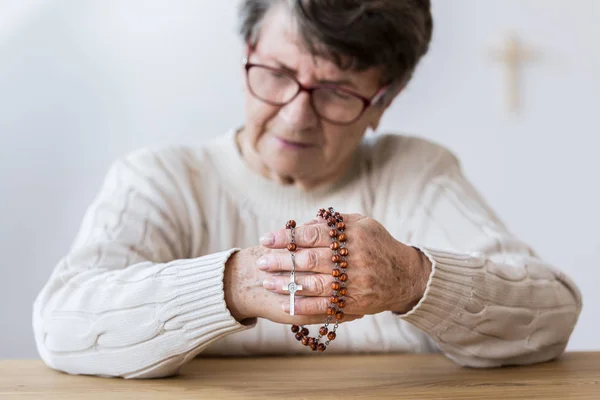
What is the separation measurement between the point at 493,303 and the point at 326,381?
337mm

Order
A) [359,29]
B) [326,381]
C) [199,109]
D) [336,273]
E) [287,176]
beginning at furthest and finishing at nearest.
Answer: [199,109] < [287,176] < [359,29] < [326,381] < [336,273]

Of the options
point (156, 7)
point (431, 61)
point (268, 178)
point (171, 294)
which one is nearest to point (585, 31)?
point (431, 61)

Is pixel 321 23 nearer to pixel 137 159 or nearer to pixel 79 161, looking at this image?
pixel 137 159

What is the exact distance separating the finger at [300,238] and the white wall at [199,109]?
1.46m

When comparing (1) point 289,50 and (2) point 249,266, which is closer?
(2) point 249,266

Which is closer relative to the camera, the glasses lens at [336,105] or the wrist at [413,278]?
the wrist at [413,278]

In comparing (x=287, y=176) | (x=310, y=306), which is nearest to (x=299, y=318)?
(x=310, y=306)

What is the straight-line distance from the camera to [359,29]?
5.06ft

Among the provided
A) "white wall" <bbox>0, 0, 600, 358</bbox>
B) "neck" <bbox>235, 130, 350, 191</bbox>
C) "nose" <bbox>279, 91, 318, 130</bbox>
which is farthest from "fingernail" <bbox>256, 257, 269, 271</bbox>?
"white wall" <bbox>0, 0, 600, 358</bbox>

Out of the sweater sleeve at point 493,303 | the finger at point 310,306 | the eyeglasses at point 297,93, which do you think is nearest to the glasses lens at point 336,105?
the eyeglasses at point 297,93

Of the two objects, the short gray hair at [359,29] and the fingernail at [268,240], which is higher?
the short gray hair at [359,29]

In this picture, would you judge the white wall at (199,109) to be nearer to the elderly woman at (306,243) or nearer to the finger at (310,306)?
the elderly woman at (306,243)

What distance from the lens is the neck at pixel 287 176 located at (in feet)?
5.83

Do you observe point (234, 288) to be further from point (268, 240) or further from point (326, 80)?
point (326, 80)
